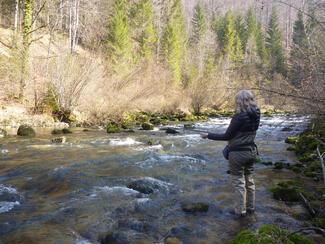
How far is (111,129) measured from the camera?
676 inches

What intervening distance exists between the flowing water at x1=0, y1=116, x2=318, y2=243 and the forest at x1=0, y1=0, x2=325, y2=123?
1077 mm

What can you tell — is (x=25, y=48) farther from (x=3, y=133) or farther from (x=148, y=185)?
(x=148, y=185)

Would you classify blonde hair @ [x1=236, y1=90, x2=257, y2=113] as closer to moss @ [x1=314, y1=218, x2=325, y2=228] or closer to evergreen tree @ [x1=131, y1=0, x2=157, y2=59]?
moss @ [x1=314, y1=218, x2=325, y2=228]

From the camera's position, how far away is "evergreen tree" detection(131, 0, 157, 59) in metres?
44.6

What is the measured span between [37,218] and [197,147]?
26.2 ft

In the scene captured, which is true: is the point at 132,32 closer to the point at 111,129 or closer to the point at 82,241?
the point at 111,129

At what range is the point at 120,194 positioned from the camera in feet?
24.1

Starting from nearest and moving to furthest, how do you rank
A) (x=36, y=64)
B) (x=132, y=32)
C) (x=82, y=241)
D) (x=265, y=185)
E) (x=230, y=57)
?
(x=82, y=241), (x=265, y=185), (x=36, y=64), (x=132, y=32), (x=230, y=57)

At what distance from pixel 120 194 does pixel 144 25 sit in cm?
4056

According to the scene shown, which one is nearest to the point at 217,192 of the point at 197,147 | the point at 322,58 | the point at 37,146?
the point at 322,58

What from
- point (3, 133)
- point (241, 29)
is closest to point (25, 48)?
point (3, 133)

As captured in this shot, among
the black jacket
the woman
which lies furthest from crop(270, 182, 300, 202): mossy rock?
the black jacket

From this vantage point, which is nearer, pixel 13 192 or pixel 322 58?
pixel 322 58

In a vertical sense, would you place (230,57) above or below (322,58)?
above
